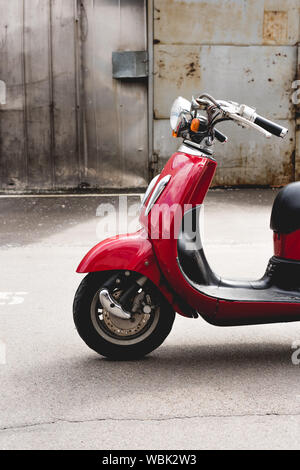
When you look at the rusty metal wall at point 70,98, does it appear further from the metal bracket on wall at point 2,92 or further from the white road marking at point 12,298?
the white road marking at point 12,298

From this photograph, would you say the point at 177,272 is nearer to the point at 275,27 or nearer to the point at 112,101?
the point at 112,101

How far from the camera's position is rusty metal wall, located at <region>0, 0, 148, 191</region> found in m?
9.62

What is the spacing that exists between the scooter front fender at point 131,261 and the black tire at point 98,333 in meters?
0.06

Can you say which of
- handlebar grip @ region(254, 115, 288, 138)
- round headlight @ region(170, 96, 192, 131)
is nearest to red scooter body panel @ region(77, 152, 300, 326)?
round headlight @ region(170, 96, 192, 131)

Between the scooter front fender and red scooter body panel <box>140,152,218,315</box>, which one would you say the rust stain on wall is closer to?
red scooter body panel <box>140,152,218,315</box>

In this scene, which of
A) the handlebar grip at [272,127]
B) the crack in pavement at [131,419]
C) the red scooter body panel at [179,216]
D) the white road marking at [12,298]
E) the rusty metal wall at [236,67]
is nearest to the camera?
the crack in pavement at [131,419]

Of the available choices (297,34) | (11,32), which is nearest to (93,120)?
(11,32)

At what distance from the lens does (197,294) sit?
3684mm

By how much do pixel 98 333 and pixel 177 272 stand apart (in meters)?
0.55

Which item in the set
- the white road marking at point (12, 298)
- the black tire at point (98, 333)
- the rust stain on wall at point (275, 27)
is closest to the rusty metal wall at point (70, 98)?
the rust stain on wall at point (275, 27)

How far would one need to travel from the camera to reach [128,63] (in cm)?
973

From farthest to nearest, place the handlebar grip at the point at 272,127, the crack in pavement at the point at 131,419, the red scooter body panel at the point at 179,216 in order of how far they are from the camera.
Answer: the red scooter body panel at the point at 179,216
the handlebar grip at the point at 272,127
the crack in pavement at the point at 131,419

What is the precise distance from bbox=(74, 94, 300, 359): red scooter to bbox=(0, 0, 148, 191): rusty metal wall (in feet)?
20.4

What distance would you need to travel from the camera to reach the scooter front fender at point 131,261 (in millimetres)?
3695
